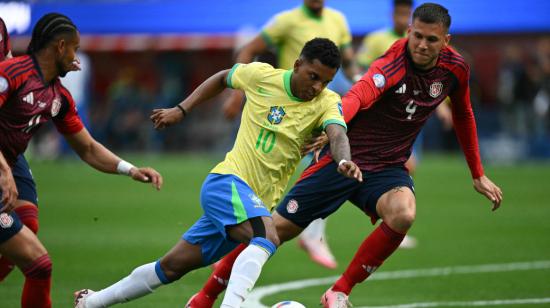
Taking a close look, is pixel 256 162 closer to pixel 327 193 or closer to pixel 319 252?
pixel 327 193

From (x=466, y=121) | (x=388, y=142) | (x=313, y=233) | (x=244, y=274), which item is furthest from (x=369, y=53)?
(x=244, y=274)

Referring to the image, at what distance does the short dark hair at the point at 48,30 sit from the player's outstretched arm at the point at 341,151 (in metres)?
1.93

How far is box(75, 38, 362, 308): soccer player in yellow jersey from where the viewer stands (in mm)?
6887

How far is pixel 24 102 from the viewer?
6684 millimetres

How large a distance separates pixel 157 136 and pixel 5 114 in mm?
25726

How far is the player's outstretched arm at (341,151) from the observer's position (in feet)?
21.6

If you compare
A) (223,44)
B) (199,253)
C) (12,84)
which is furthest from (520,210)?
(223,44)

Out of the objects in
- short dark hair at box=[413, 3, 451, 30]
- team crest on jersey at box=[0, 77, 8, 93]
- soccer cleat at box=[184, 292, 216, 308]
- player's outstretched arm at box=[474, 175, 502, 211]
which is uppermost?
team crest on jersey at box=[0, 77, 8, 93]

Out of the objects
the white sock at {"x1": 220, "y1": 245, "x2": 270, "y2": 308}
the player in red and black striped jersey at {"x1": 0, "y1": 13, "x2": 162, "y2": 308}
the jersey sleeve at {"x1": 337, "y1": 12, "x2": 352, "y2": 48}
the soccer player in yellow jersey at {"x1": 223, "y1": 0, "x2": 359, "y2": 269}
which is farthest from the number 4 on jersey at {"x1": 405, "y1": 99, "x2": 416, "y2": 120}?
the jersey sleeve at {"x1": 337, "y1": 12, "x2": 352, "y2": 48}

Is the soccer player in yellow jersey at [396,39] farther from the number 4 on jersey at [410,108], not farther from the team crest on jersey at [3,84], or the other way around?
the team crest on jersey at [3,84]

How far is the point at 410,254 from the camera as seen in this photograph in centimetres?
1180

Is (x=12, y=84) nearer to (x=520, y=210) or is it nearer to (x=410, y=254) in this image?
(x=410, y=254)

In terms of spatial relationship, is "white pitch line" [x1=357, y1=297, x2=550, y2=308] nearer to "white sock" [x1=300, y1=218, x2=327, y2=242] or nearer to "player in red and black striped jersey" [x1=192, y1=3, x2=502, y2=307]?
"player in red and black striped jersey" [x1=192, y1=3, x2=502, y2=307]

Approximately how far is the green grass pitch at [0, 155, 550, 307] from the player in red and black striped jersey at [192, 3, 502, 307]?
0.83 metres
